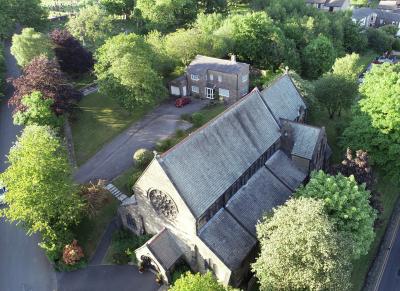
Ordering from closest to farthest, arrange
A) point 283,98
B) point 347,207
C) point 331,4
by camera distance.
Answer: point 347,207 < point 283,98 < point 331,4

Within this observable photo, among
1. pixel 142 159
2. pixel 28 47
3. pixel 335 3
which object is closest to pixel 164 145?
pixel 142 159

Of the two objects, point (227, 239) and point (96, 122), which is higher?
point (227, 239)

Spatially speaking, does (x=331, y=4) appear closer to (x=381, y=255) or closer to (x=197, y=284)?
(x=381, y=255)

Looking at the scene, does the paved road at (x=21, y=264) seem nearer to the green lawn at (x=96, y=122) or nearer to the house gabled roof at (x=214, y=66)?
the green lawn at (x=96, y=122)

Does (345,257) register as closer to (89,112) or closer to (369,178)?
(369,178)

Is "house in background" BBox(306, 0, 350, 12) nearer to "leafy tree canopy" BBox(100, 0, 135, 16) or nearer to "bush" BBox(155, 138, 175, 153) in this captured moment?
"leafy tree canopy" BBox(100, 0, 135, 16)

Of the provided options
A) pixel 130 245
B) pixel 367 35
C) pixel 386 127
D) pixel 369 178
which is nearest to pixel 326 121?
pixel 386 127
